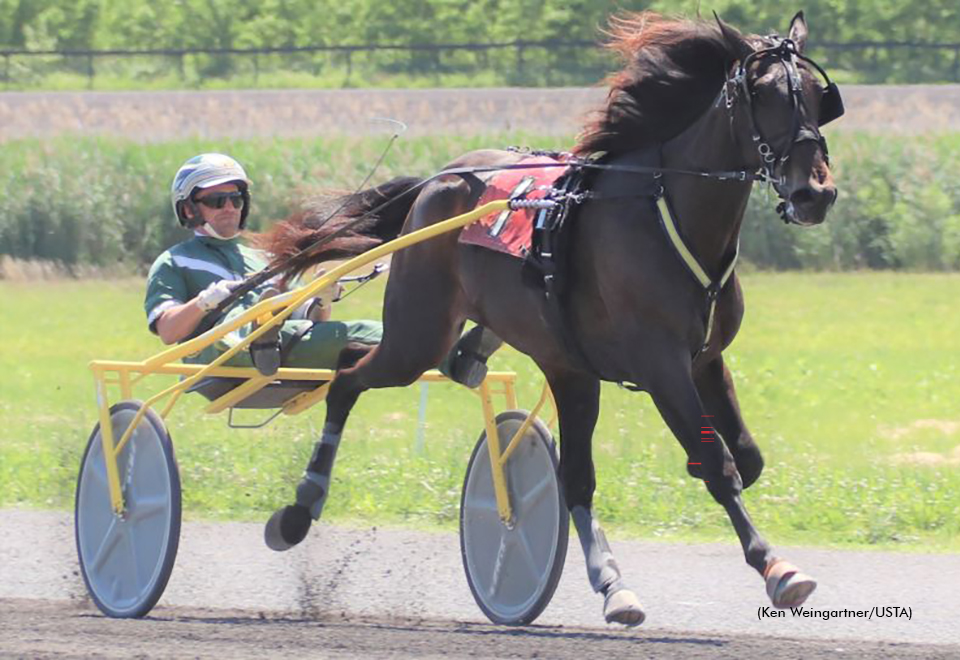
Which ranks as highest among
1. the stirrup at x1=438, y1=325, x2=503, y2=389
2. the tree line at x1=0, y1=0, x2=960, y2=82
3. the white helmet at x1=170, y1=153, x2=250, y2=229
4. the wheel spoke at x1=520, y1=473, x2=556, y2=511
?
the white helmet at x1=170, y1=153, x2=250, y2=229

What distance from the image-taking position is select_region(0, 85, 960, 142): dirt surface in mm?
26812

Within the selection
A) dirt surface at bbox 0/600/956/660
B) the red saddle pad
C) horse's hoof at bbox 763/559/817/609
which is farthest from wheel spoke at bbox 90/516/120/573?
horse's hoof at bbox 763/559/817/609

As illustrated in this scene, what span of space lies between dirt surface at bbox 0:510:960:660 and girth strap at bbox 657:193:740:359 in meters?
0.92

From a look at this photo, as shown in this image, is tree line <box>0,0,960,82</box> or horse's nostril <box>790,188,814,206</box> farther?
tree line <box>0,0,960,82</box>

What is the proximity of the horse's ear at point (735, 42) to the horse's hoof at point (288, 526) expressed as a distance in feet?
7.20

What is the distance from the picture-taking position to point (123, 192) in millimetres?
21828

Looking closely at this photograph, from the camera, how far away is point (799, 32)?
541cm

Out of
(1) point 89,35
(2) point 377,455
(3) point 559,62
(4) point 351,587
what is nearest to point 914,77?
(3) point 559,62

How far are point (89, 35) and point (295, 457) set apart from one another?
29.9m

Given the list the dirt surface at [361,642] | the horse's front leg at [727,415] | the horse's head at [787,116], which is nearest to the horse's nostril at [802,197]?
the horse's head at [787,116]

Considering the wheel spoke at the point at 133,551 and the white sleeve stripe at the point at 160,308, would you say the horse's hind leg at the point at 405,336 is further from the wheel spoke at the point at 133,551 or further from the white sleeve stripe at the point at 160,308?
the white sleeve stripe at the point at 160,308

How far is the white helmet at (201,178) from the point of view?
6.82 m

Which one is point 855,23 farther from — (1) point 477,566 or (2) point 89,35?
(1) point 477,566

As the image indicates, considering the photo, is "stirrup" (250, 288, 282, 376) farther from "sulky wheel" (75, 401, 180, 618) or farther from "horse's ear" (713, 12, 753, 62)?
"horse's ear" (713, 12, 753, 62)
